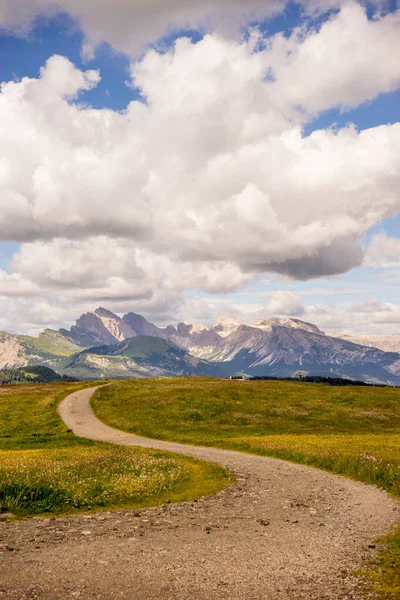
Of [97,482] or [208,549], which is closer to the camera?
[208,549]

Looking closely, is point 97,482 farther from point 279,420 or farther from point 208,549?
point 279,420

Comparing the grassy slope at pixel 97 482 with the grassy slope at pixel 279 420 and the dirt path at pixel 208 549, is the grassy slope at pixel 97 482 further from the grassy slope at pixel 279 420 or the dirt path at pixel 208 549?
the grassy slope at pixel 279 420

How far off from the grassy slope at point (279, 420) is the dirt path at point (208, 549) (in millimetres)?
8013

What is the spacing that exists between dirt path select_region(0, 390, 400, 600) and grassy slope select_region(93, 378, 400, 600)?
801 cm

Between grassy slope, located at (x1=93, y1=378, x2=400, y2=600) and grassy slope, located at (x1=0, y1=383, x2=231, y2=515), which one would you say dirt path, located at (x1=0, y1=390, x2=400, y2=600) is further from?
grassy slope, located at (x1=93, y1=378, x2=400, y2=600)

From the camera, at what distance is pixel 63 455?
32562 mm

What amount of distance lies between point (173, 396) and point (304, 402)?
2423 centimetres

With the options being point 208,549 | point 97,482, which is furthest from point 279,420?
point 208,549

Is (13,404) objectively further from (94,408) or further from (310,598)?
(310,598)

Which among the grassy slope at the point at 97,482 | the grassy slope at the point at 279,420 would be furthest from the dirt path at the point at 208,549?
the grassy slope at the point at 279,420

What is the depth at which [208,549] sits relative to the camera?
47.2 feet

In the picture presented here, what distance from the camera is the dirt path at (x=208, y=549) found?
11195 millimetres

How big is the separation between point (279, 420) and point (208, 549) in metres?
54.5

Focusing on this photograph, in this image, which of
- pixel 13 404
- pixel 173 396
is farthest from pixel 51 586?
pixel 13 404
